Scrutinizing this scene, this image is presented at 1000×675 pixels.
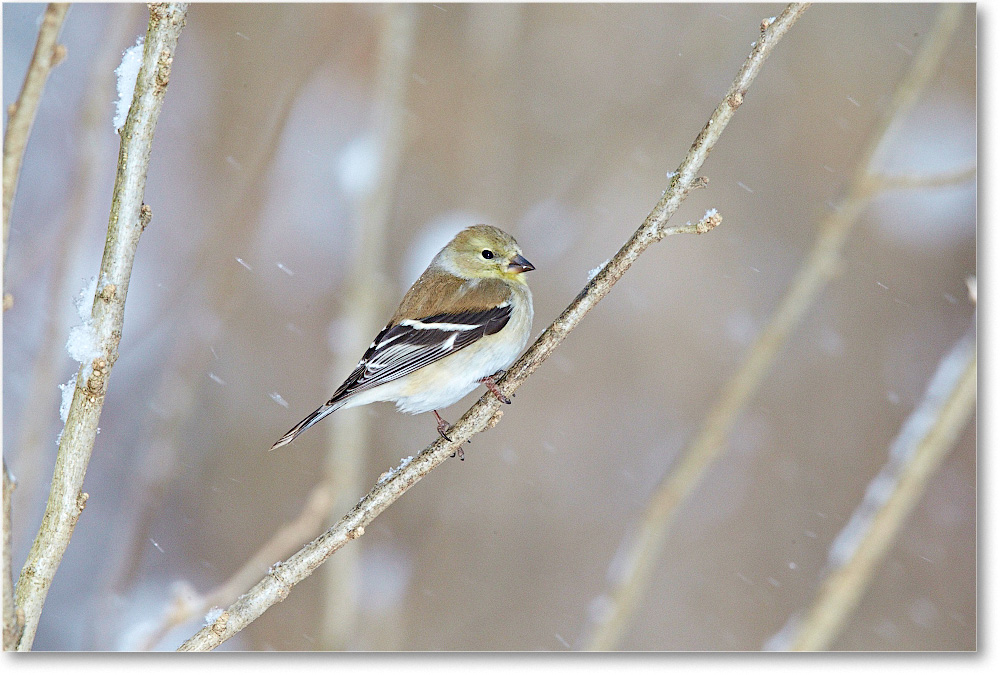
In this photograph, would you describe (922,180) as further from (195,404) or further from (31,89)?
(195,404)

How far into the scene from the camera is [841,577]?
5.55ft

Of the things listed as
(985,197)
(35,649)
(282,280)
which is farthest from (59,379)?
(985,197)

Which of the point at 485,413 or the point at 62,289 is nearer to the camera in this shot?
the point at 485,413

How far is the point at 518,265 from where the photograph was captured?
6.81ft

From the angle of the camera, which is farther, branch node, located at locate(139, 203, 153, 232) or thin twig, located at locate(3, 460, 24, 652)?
branch node, located at locate(139, 203, 153, 232)

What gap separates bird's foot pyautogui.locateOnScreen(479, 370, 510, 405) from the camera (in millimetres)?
1623

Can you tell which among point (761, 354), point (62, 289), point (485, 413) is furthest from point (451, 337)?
point (62, 289)

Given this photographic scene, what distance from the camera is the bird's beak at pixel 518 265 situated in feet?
6.67

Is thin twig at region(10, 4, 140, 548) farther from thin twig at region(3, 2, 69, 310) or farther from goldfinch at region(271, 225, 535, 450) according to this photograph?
thin twig at region(3, 2, 69, 310)

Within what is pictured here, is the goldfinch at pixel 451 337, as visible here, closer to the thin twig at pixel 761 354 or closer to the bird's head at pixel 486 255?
the bird's head at pixel 486 255

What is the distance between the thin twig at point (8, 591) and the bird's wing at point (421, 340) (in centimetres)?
82

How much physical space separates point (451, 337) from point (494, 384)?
313mm

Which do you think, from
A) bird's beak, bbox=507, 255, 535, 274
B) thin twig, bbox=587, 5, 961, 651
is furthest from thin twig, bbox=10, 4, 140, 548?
thin twig, bbox=587, 5, 961, 651

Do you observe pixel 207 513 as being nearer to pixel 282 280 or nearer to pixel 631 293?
pixel 282 280
